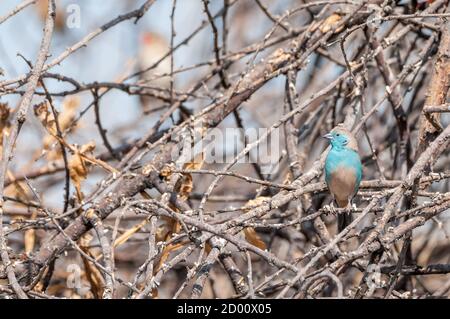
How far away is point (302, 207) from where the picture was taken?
358 centimetres

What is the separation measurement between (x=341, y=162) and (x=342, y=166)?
2 cm

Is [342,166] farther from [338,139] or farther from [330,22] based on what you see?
[330,22]

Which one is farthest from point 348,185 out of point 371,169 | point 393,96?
point 371,169

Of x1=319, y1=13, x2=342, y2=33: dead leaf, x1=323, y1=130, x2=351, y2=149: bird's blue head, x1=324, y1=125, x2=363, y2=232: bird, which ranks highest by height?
x1=319, y1=13, x2=342, y2=33: dead leaf

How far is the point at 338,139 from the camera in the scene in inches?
132

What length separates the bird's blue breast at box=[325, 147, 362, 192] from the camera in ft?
10.8

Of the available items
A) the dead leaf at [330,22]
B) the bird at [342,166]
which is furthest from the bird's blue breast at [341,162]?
the dead leaf at [330,22]

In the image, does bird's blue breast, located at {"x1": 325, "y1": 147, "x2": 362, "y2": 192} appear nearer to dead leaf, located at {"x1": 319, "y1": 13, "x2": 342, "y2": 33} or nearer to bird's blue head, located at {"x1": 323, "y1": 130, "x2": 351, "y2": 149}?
bird's blue head, located at {"x1": 323, "y1": 130, "x2": 351, "y2": 149}

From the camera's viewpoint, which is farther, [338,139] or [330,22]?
[330,22]

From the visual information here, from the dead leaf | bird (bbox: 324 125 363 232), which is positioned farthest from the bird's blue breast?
the dead leaf

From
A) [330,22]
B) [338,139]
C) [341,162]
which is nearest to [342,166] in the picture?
[341,162]

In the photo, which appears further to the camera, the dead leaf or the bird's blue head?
the dead leaf
